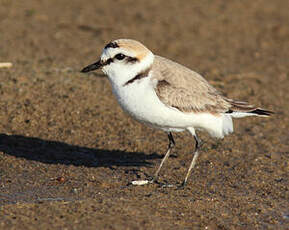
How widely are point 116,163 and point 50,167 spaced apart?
0.92 meters

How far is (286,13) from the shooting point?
15.3m

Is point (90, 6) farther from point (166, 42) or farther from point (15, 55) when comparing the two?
point (15, 55)

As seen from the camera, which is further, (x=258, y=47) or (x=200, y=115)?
(x=258, y=47)

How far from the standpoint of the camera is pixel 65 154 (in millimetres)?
8023

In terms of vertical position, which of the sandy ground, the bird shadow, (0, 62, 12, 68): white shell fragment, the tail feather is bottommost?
the bird shadow

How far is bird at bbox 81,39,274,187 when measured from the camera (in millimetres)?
6566

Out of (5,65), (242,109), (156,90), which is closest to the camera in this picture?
(156,90)

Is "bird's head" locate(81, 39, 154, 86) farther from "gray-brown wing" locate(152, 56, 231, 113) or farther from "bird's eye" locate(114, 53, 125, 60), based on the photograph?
"gray-brown wing" locate(152, 56, 231, 113)

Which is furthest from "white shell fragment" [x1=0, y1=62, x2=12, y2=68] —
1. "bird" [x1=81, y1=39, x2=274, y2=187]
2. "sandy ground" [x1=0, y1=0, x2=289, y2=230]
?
"bird" [x1=81, y1=39, x2=274, y2=187]

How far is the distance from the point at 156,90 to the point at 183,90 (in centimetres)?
44

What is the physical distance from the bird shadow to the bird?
1174 millimetres

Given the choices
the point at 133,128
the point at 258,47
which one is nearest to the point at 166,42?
the point at 258,47

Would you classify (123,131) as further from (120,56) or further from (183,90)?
(120,56)

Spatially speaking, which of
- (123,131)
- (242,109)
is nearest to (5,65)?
(123,131)
